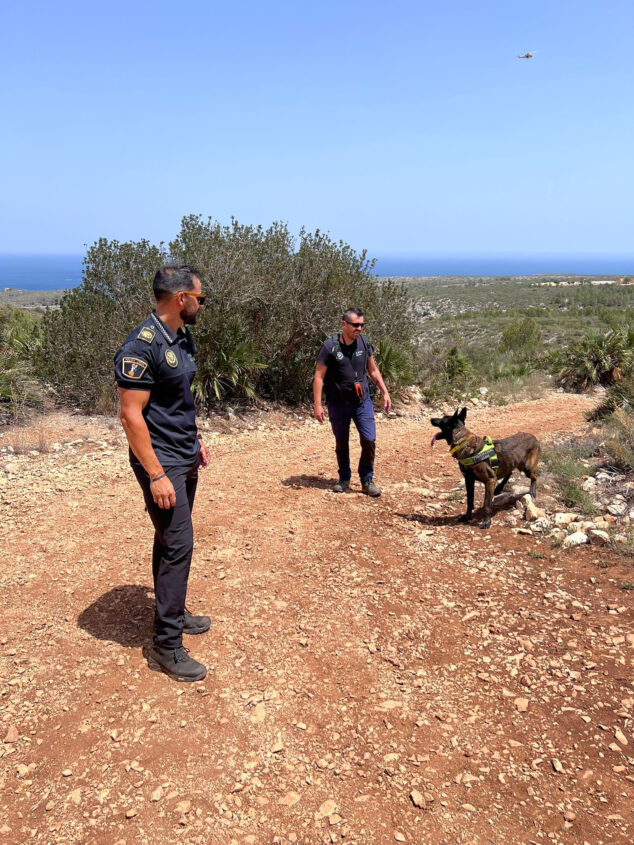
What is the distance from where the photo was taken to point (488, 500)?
514 cm

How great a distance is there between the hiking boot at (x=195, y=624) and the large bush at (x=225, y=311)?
6186mm

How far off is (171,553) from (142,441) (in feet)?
2.17

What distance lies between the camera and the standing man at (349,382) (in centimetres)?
579

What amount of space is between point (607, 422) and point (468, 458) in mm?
4512

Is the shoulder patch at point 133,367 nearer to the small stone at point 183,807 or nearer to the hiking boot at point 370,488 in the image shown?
the small stone at point 183,807

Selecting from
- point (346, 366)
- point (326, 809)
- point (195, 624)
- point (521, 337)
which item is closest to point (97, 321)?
point (346, 366)

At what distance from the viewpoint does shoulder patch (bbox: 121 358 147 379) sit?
2.82 meters

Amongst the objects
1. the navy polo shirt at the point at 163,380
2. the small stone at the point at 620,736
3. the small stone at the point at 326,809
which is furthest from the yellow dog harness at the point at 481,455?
the small stone at the point at 326,809

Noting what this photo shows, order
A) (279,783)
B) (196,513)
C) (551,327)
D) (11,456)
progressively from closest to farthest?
(279,783) < (196,513) < (11,456) < (551,327)

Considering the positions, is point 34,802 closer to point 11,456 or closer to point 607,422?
point 11,456

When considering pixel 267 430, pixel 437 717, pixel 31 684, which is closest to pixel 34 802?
pixel 31 684

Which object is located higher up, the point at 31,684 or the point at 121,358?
the point at 121,358

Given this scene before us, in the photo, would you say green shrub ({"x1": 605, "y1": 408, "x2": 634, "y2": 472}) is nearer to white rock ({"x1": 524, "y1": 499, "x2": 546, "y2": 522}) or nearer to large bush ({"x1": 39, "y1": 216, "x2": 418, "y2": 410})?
white rock ({"x1": 524, "y1": 499, "x2": 546, "y2": 522})

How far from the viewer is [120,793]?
253 centimetres
